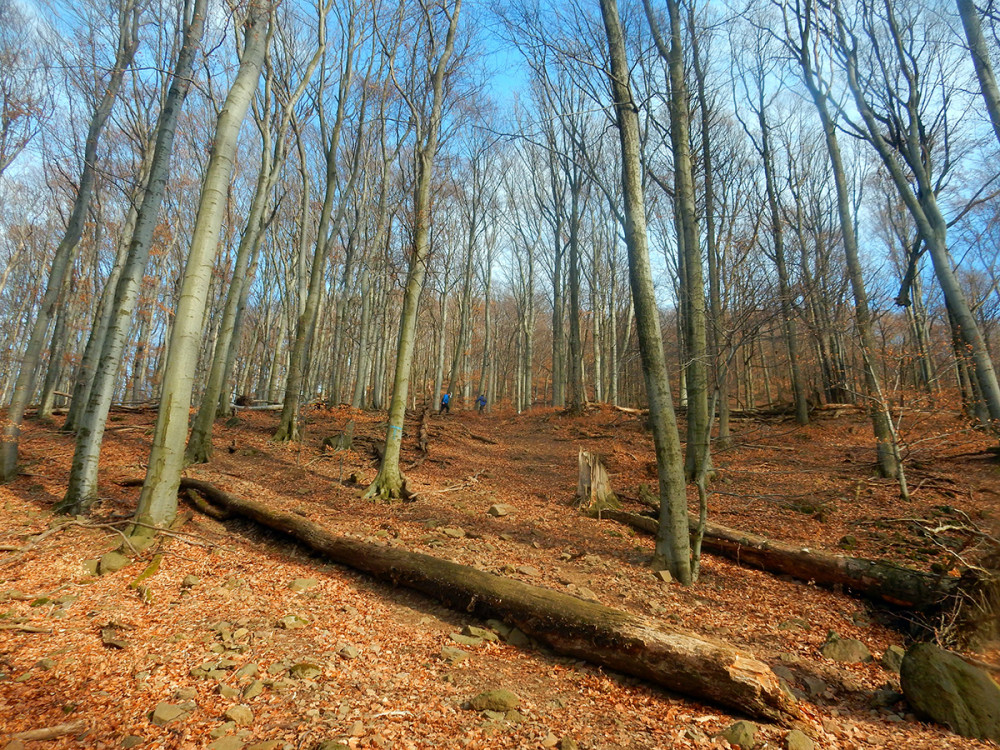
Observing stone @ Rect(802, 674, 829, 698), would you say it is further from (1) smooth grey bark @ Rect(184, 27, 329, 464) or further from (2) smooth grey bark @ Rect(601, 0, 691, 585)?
(1) smooth grey bark @ Rect(184, 27, 329, 464)

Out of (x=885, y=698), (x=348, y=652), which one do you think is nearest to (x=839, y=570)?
(x=885, y=698)

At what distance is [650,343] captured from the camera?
17.4 ft

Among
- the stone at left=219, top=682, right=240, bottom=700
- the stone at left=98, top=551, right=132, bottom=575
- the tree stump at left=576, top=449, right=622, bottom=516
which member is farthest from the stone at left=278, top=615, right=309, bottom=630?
the tree stump at left=576, top=449, right=622, bottom=516

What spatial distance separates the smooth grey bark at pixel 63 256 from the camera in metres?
6.66

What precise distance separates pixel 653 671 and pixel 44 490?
7.80 meters

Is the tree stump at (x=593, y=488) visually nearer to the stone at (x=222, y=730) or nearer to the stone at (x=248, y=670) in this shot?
the stone at (x=248, y=670)

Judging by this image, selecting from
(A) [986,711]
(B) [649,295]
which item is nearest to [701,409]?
(B) [649,295]

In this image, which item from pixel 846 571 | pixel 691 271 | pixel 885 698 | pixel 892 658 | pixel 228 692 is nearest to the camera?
pixel 228 692

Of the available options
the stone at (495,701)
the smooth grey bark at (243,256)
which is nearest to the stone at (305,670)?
the stone at (495,701)

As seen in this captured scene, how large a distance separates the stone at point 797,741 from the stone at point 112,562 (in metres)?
5.29

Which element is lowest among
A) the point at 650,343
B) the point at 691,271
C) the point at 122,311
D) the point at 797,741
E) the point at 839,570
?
the point at 797,741

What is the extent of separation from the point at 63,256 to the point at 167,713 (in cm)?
842

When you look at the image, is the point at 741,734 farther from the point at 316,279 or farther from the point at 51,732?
the point at 316,279

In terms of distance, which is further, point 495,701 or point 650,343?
point 650,343
